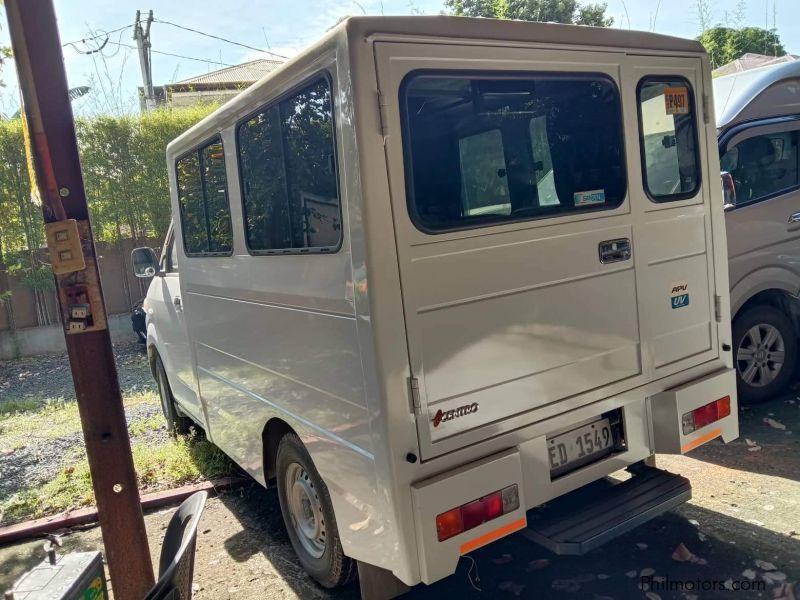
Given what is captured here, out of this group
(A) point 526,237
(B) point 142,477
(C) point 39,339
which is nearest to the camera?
(A) point 526,237

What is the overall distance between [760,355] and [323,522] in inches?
154

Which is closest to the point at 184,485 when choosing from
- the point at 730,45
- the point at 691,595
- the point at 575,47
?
the point at 691,595

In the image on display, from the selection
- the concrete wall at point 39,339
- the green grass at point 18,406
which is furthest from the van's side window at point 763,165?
the concrete wall at point 39,339

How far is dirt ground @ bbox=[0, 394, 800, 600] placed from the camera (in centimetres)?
314

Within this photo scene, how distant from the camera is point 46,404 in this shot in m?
7.96

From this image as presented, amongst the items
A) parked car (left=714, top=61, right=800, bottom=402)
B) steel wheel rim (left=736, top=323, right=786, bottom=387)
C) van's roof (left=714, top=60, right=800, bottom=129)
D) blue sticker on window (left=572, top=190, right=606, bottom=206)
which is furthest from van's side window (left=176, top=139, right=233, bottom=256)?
steel wheel rim (left=736, top=323, right=786, bottom=387)

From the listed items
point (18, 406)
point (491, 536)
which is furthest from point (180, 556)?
point (18, 406)

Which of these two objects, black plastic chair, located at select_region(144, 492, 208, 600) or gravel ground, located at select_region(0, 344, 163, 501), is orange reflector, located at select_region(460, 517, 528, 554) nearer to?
black plastic chair, located at select_region(144, 492, 208, 600)

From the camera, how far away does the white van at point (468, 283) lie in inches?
96.7

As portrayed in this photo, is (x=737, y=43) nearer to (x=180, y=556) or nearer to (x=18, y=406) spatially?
(x=18, y=406)

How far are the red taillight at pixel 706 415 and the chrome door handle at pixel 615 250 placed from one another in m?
0.86

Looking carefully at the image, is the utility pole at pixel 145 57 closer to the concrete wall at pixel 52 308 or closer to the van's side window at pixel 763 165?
the concrete wall at pixel 52 308

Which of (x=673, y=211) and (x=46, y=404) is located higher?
(x=673, y=211)

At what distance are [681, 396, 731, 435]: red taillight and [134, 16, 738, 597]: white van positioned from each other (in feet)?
0.04
